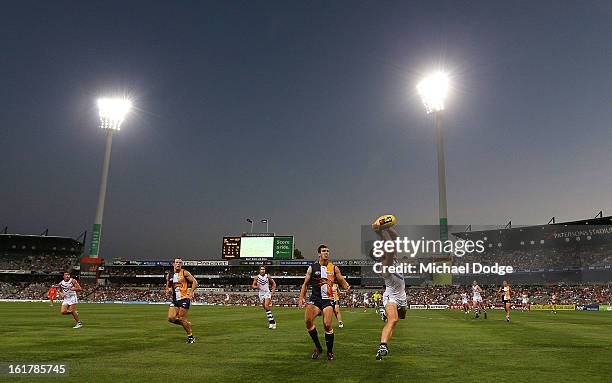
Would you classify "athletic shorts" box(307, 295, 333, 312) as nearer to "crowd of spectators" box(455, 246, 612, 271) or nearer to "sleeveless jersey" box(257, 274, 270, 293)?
"sleeveless jersey" box(257, 274, 270, 293)

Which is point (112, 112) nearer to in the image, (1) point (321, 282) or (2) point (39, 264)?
(2) point (39, 264)

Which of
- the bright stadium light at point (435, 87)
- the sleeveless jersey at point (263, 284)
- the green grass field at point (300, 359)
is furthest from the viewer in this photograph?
the bright stadium light at point (435, 87)

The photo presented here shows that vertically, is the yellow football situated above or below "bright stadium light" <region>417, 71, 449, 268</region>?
below

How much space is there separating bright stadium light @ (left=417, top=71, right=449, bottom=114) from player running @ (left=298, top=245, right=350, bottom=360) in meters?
61.0

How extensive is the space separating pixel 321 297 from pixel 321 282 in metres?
0.34

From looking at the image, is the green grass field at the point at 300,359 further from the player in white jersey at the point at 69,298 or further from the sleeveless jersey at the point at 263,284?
the sleeveless jersey at the point at 263,284

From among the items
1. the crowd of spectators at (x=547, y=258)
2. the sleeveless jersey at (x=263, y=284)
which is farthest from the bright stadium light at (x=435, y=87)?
the sleeveless jersey at (x=263, y=284)

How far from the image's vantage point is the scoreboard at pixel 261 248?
7100cm

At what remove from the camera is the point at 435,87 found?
64.7m

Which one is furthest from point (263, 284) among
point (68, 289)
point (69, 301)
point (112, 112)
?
point (112, 112)

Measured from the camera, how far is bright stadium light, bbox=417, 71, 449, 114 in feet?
212

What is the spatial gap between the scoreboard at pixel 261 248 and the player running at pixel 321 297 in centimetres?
6165

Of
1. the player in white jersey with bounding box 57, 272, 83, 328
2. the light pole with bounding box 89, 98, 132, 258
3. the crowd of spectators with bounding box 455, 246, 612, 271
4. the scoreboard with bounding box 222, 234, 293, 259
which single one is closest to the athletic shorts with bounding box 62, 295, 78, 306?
the player in white jersey with bounding box 57, 272, 83, 328

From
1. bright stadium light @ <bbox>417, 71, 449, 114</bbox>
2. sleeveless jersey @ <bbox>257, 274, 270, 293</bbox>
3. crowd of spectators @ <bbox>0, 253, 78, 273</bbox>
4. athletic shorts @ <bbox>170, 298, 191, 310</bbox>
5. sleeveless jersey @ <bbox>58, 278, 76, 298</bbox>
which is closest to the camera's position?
athletic shorts @ <bbox>170, 298, 191, 310</bbox>
